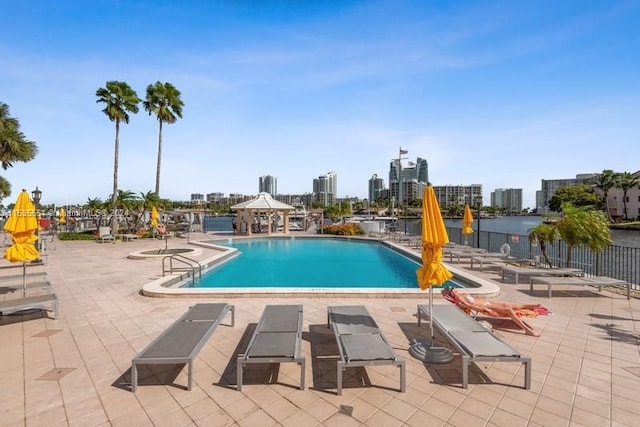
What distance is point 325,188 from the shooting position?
18100 cm

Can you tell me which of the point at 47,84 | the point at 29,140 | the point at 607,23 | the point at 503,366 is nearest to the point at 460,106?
the point at 607,23

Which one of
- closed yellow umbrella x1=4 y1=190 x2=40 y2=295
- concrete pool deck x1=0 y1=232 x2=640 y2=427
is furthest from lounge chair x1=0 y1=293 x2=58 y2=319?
closed yellow umbrella x1=4 y1=190 x2=40 y2=295

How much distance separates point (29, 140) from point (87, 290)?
915 cm

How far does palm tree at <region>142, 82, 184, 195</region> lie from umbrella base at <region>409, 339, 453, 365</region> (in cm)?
2602

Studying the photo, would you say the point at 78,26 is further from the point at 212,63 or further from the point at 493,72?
the point at 493,72

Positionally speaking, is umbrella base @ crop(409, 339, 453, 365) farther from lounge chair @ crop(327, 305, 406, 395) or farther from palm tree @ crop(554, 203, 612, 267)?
palm tree @ crop(554, 203, 612, 267)

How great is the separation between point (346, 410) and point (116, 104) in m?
26.3

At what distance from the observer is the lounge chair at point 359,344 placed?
11.0 ft

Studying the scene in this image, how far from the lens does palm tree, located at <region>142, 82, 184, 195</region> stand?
1004 inches

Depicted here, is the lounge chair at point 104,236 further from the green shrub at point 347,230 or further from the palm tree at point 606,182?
the palm tree at point 606,182

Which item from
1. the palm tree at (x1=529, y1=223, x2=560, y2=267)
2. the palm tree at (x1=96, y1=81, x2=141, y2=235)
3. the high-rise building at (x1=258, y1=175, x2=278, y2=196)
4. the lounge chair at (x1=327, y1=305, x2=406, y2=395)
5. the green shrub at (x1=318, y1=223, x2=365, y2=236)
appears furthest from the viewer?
the high-rise building at (x1=258, y1=175, x2=278, y2=196)

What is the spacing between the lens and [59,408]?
10.3ft

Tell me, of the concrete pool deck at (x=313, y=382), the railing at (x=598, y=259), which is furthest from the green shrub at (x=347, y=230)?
the concrete pool deck at (x=313, y=382)

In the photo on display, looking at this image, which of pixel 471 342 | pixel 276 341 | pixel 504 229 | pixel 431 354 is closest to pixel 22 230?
pixel 276 341
